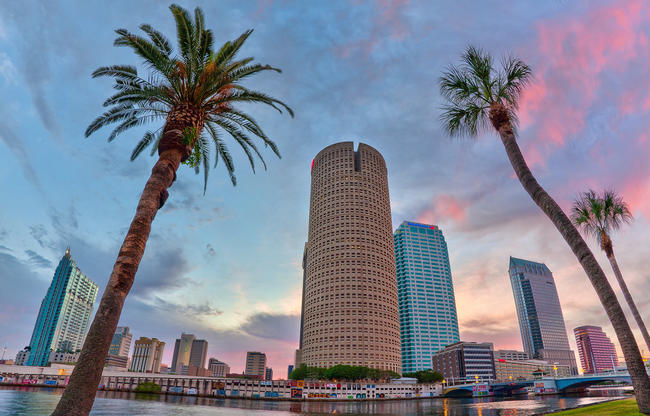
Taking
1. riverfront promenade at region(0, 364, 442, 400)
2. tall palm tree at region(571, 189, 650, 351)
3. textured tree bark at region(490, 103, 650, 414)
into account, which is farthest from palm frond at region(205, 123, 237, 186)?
riverfront promenade at region(0, 364, 442, 400)

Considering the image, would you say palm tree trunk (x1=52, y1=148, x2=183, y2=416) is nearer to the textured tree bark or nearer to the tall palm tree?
the textured tree bark

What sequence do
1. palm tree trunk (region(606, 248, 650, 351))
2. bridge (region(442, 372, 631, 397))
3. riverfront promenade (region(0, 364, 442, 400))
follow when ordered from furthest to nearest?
1. riverfront promenade (region(0, 364, 442, 400))
2. bridge (region(442, 372, 631, 397))
3. palm tree trunk (region(606, 248, 650, 351))

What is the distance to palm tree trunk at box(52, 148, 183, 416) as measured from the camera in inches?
316

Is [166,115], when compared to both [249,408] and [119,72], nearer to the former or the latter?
[119,72]

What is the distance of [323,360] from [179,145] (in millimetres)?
175421

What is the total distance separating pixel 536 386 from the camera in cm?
14675

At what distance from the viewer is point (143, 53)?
1606 centimetres

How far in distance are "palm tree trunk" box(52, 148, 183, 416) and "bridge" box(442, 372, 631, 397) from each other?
147 m

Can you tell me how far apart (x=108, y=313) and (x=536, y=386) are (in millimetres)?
187380

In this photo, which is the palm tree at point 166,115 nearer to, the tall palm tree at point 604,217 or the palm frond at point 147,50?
the palm frond at point 147,50

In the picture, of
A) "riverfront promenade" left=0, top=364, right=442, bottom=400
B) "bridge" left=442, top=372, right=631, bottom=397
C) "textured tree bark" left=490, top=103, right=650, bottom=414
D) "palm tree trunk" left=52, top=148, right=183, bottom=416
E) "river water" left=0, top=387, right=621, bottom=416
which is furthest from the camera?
"riverfront promenade" left=0, top=364, right=442, bottom=400

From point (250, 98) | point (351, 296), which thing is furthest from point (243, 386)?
point (250, 98)

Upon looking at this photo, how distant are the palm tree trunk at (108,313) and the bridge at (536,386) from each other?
482 feet

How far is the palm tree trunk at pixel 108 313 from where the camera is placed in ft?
26.4
